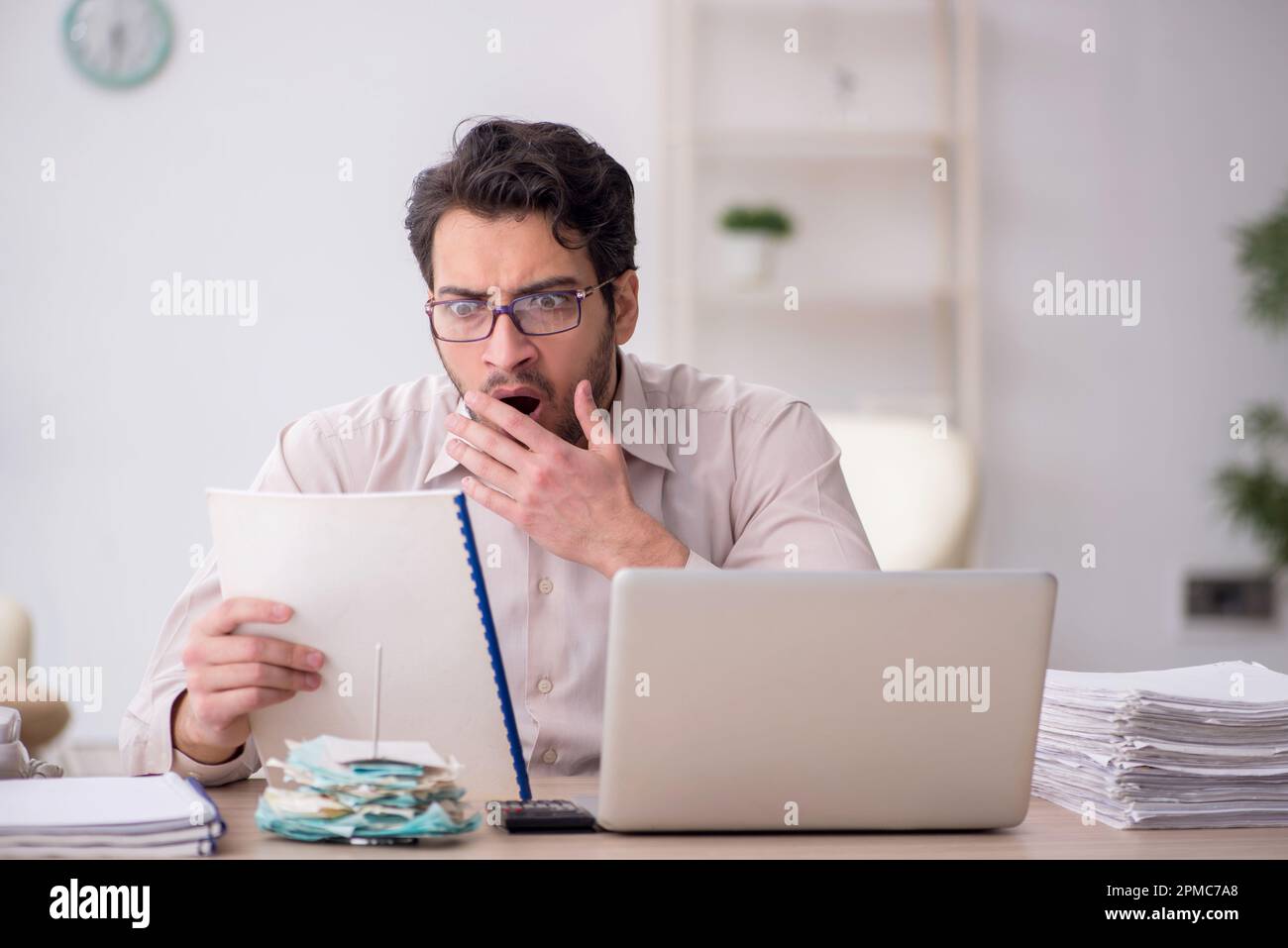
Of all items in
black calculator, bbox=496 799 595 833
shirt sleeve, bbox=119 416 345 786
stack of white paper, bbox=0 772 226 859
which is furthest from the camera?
shirt sleeve, bbox=119 416 345 786

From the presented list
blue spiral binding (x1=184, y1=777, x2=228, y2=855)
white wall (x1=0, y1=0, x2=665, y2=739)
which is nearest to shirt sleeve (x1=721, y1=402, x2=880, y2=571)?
blue spiral binding (x1=184, y1=777, x2=228, y2=855)

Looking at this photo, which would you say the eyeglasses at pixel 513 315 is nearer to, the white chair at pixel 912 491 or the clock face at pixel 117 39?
the white chair at pixel 912 491

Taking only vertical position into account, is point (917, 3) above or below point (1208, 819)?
above

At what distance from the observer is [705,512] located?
66.8 inches

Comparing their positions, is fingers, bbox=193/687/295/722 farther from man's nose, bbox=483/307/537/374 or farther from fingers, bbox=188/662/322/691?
man's nose, bbox=483/307/537/374

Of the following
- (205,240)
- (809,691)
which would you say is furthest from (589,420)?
(205,240)

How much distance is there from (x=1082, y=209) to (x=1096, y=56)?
0.40 metres

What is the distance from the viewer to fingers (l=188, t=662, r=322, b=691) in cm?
99

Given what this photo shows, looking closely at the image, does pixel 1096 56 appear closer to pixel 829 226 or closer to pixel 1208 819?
pixel 829 226

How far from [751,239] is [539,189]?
1601mm

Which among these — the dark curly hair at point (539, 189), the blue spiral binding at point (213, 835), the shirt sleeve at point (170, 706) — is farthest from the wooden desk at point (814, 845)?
the dark curly hair at point (539, 189)

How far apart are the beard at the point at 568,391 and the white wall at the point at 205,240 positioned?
60.8 inches

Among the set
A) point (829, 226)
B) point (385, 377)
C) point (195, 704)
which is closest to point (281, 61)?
point (385, 377)

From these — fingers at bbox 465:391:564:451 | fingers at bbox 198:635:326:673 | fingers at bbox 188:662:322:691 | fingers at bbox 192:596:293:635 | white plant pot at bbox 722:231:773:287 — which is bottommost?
fingers at bbox 188:662:322:691
